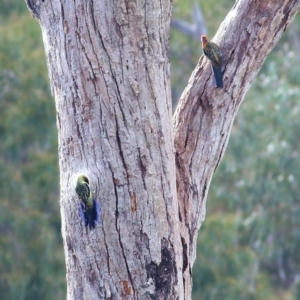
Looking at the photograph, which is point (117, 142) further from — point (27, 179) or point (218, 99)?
point (27, 179)

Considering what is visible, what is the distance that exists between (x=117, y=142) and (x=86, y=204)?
1.06 ft

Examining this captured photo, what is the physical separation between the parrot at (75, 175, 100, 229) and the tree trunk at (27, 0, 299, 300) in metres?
0.03

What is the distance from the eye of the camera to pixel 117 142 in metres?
3.80

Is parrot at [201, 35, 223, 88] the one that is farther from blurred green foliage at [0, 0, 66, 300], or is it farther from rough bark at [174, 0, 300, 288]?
blurred green foliage at [0, 0, 66, 300]

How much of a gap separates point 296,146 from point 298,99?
2.59 ft

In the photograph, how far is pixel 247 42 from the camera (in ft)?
14.1

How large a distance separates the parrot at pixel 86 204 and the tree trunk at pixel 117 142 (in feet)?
0.09

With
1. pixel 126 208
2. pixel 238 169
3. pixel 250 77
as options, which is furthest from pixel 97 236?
pixel 238 169

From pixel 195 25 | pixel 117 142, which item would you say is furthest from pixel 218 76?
pixel 195 25

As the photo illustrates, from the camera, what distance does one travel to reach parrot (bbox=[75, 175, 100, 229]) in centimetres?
375

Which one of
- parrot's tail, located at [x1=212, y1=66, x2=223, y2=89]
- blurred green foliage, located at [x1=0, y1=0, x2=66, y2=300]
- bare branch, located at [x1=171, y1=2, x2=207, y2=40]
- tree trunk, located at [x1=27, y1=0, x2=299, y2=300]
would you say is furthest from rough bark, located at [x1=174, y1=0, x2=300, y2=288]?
bare branch, located at [x1=171, y1=2, x2=207, y2=40]

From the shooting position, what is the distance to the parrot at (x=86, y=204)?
3748mm

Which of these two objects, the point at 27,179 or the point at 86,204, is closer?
the point at 86,204

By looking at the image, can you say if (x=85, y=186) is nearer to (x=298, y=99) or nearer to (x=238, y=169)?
(x=298, y=99)
